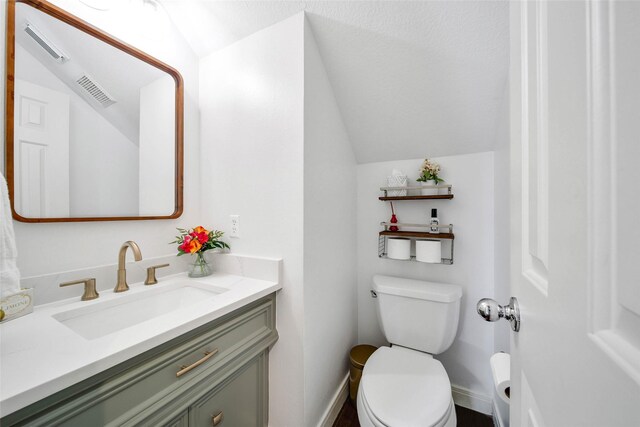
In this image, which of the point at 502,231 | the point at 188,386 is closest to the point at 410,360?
the point at 502,231

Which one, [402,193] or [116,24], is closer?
[116,24]

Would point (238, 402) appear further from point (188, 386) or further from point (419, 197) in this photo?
point (419, 197)

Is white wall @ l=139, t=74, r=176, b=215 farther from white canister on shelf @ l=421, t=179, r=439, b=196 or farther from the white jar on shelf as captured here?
white canister on shelf @ l=421, t=179, r=439, b=196

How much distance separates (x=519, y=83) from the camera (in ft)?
1.48

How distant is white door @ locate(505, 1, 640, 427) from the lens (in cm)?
17

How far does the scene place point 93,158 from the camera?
39.3 inches

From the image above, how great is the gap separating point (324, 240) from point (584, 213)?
3.42 ft

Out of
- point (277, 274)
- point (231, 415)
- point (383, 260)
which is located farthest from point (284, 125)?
point (231, 415)

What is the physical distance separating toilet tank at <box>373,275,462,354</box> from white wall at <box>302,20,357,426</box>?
10.1 inches

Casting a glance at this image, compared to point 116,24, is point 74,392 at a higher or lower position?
lower

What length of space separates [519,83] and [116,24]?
5.12ft

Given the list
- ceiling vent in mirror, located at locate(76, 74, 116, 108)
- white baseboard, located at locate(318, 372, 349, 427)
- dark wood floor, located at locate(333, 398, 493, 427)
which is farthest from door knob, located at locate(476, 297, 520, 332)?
ceiling vent in mirror, located at locate(76, 74, 116, 108)

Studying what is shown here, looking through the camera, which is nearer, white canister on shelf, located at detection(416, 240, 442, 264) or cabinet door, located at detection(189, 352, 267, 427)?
cabinet door, located at detection(189, 352, 267, 427)

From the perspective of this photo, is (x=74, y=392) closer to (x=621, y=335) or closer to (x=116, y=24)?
(x=621, y=335)
